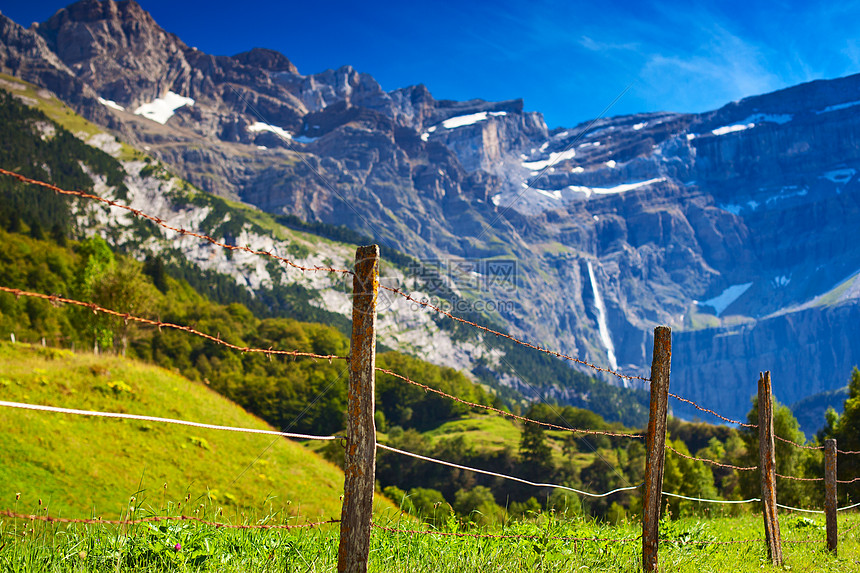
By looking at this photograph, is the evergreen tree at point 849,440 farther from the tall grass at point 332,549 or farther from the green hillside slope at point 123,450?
the green hillside slope at point 123,450

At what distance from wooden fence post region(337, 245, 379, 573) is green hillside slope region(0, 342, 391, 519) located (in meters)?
12.0

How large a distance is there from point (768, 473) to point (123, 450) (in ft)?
70.1

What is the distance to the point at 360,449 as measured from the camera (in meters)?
4.59

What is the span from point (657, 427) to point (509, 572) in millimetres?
2495

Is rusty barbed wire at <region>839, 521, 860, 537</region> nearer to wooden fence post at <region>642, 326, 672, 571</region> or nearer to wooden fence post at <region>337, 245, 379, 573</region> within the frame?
wooden fence post at <region>642, 326, 672, 571</region>

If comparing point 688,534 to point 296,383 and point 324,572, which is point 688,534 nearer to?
point 324,572

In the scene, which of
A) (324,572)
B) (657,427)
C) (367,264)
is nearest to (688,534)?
(657,427)

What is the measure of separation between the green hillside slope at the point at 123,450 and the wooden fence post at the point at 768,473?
1232 centimetres

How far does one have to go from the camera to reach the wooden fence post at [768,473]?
8406 millimetres

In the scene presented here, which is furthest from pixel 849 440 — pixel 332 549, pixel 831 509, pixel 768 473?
pixel 332 549

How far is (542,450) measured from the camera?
82125mm

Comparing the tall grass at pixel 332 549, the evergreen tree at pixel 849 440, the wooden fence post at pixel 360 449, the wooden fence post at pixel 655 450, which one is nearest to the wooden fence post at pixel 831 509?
the tall grass at pixel 332 549

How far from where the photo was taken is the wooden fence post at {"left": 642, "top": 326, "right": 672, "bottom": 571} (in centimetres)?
642

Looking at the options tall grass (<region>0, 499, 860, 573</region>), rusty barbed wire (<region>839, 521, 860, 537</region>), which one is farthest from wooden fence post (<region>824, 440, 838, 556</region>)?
rusty barbed wire (<region>839, 521, 860, 537</region>)
